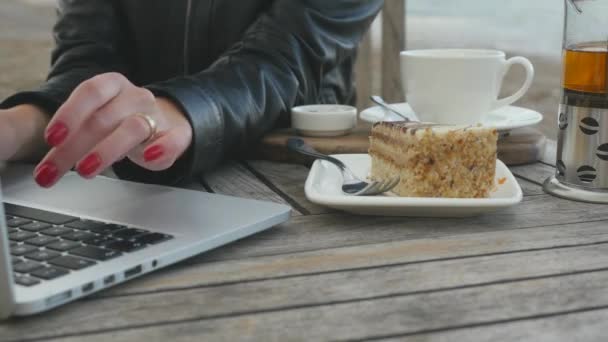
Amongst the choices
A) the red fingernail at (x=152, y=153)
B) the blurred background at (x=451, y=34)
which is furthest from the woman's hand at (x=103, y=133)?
the blurred background at (x=451, y=34)

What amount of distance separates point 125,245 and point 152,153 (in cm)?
19

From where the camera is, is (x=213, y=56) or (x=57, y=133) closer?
(x=57, y=133)

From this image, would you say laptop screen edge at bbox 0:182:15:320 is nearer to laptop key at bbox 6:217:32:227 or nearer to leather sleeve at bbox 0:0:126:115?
laptop key at bbox 6:217:32:227

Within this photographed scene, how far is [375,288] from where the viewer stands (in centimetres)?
59

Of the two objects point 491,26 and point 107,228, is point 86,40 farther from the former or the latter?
point 491,26

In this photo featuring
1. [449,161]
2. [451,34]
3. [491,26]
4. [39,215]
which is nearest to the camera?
[39,215]

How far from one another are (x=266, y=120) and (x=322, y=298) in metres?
0.63

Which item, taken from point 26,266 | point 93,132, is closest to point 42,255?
point 26,266

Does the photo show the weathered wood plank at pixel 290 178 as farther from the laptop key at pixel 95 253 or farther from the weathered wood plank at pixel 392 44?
the weathered wood plank at pixel 392 44

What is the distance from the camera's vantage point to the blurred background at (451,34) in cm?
291

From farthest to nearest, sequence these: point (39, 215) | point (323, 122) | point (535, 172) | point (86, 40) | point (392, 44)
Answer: point (392, 44)
point (86, 40)
point (323, 122)
point (535, 172)
point (39, 215)

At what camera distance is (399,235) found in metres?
0.74

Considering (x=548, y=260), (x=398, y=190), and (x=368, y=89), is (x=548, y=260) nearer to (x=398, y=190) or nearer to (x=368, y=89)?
(x=398, y=190)

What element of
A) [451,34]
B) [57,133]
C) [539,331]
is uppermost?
[57,133]
